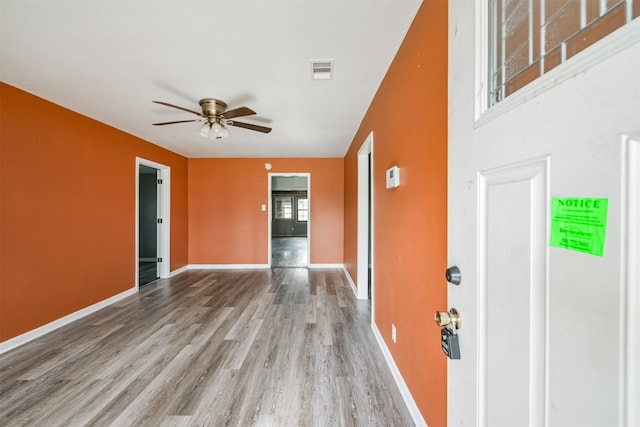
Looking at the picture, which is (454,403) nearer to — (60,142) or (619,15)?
(619,15)

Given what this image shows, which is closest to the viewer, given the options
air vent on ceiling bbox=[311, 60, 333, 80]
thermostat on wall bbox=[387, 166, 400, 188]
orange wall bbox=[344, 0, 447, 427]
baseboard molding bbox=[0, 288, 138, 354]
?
orange wall bbox=[344, 0, 447, 427]

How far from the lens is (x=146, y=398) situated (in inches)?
64.7

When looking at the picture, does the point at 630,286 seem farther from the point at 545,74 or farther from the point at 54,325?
the point at 54,325

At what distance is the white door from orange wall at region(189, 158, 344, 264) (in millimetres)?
4576

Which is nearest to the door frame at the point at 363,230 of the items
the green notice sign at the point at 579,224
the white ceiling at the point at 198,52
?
the white ceiling at the point at 198,52

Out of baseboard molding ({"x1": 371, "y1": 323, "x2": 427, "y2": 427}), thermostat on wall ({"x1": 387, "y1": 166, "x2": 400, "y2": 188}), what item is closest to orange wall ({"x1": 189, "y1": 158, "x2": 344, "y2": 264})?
baseboard molding ({"x1": 371, "y1": 323, "x2": 427, "y2": 427})

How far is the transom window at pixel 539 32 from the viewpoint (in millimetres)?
457

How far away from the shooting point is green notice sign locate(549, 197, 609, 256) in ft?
1.18

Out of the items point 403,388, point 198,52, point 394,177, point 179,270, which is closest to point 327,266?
point 179,270

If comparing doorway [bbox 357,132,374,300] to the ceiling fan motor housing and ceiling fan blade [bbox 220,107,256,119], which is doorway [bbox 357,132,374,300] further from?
the ceiling fan motor housing

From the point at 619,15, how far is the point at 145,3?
1.94 metres

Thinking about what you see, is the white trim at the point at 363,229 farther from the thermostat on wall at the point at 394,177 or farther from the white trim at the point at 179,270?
the white trim at the point at 179,270

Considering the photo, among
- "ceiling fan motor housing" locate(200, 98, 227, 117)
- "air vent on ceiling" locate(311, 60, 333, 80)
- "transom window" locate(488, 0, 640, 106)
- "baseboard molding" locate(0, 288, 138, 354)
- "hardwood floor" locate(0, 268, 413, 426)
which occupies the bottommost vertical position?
"hardwood floor" locate(0, 268, 413, 426)

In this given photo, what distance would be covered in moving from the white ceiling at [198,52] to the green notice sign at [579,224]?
4.94 feet
